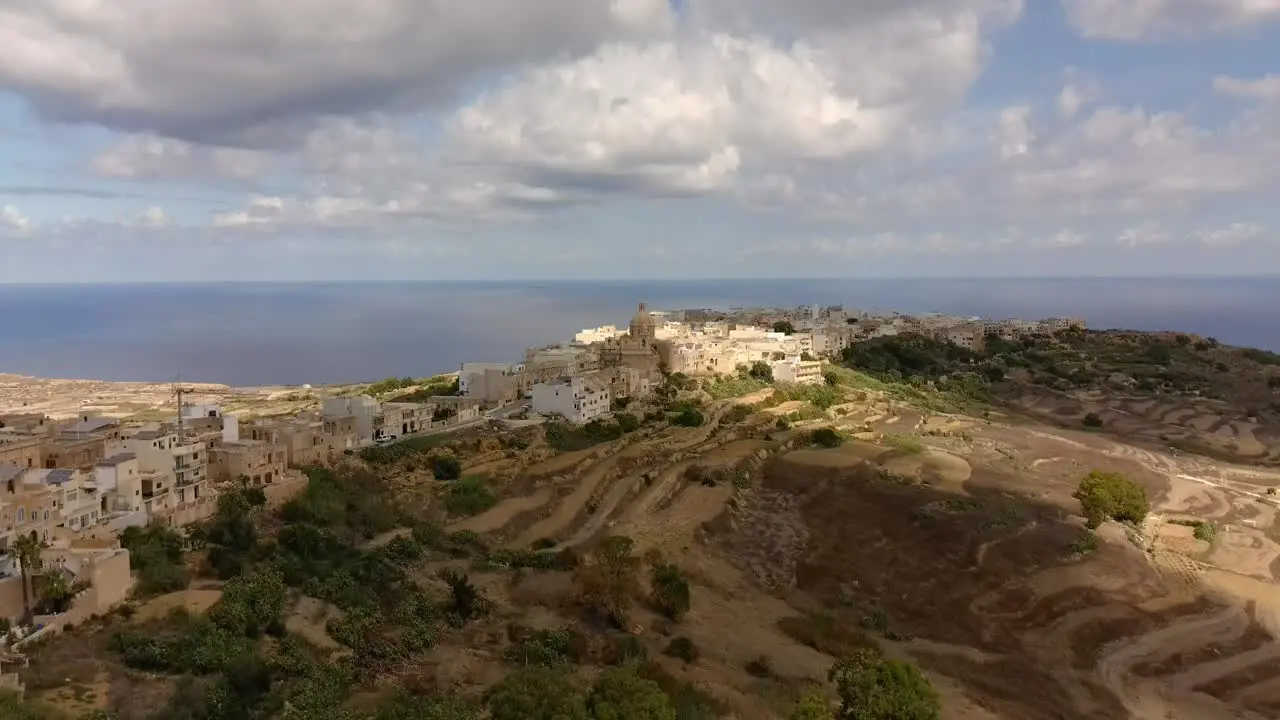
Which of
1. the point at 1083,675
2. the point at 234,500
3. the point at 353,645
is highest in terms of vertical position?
the point at 234,500

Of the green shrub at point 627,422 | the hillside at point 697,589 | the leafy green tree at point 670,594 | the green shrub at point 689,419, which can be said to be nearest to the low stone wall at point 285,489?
the hillside at point 697,589

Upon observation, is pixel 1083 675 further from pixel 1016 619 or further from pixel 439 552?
pixel 439 552

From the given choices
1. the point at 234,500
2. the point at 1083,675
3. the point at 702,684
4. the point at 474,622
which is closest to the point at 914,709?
the point at 702,684

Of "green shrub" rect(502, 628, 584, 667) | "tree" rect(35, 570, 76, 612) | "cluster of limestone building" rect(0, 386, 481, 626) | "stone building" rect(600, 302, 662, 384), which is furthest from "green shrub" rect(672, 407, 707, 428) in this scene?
"tree" rect(35, 570, 76, 612)

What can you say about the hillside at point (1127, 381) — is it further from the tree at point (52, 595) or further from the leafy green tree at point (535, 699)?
the tree at point (52, 595)

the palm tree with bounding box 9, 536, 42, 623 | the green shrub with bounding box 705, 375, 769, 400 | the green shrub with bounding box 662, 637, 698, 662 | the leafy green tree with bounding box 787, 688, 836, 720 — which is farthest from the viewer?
the green shrub with bounding box 705, 375, 769, 400

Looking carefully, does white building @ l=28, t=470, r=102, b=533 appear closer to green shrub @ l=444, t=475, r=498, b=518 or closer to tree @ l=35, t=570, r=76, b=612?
tree @ l=35, t=570, r=76, b=612

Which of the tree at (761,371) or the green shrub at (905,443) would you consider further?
the tree at (761,371)
